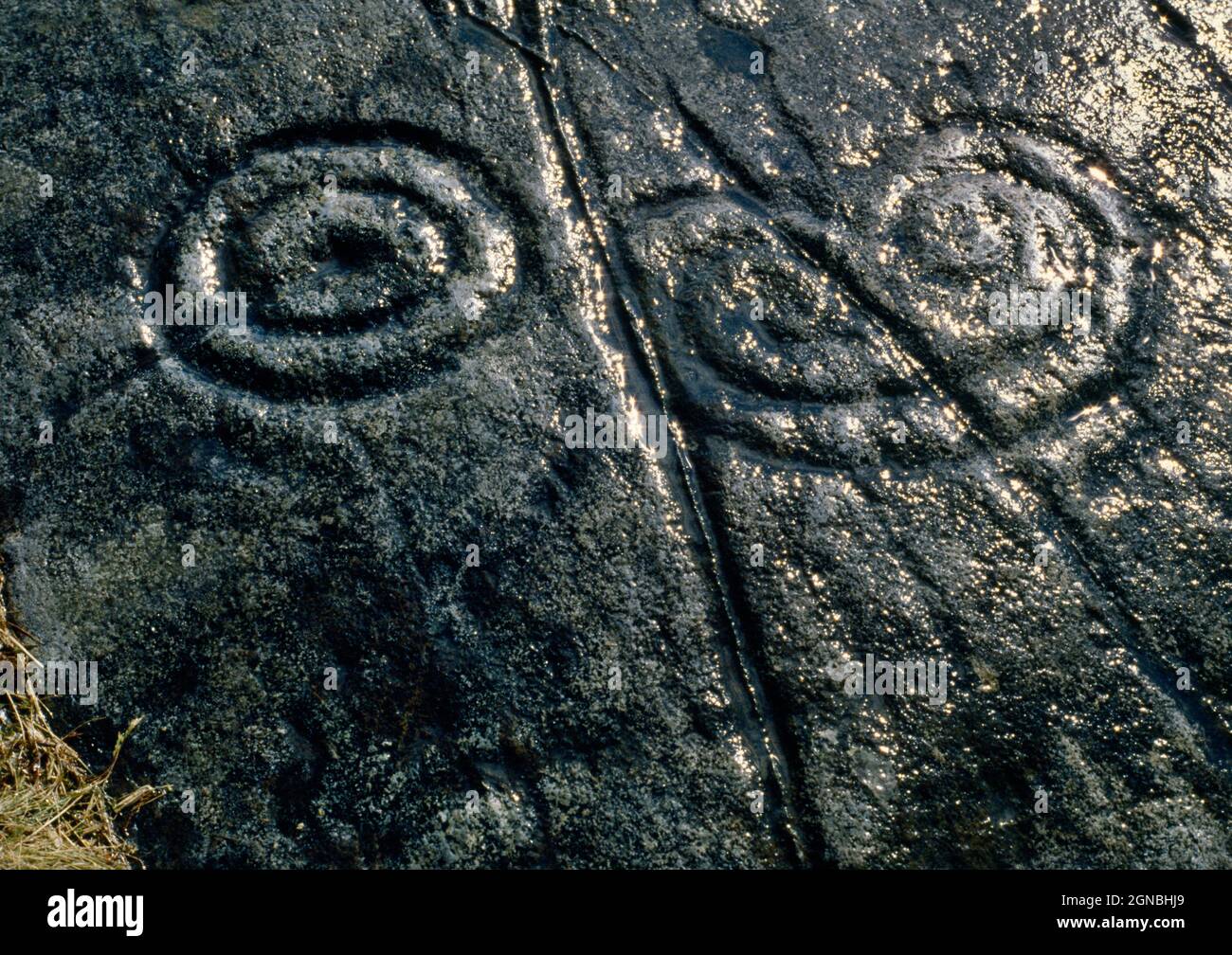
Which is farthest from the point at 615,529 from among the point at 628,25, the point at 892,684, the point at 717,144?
the point at 628,25

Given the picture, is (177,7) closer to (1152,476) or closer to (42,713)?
(42,713)

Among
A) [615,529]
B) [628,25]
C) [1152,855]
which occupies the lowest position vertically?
[1152,855]

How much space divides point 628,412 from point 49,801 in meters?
1.44

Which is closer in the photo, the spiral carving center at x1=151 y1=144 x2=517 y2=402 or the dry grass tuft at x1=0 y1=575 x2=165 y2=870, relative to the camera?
the dry grass tuft at x1=0 y1=575 x2=165 y2=870

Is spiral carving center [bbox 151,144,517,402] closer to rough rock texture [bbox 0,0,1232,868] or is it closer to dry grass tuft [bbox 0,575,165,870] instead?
rough rock texture [bbox 0,0,1232,868]

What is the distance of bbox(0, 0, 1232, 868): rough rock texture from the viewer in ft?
6.94

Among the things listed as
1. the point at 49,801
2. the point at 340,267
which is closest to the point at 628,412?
the point at 340,267

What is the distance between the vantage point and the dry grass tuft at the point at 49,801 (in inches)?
81.9

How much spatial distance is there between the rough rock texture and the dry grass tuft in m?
0.07

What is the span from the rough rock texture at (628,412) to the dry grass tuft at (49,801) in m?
0.07

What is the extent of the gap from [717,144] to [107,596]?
185 centimetres

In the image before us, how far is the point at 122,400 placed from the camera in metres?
2.42

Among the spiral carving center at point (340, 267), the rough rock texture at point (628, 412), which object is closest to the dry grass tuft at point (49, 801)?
the rough rock texture at point (628, 412)

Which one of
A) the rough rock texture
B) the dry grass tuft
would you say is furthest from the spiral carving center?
the dry grass tuft
